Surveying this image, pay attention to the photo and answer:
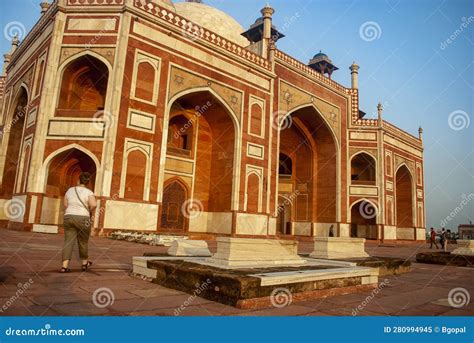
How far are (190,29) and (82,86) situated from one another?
4.75 metres

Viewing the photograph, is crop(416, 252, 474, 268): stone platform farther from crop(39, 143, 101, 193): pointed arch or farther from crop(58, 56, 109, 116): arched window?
crop(58, 56, 109, 116): arched window

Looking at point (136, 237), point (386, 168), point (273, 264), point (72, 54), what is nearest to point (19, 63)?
point (72, 54)

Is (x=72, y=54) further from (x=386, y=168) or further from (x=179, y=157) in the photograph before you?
Answer: (x=386, y=168)

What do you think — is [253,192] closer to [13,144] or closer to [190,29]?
[190,29]

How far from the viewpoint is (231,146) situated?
15.2 m

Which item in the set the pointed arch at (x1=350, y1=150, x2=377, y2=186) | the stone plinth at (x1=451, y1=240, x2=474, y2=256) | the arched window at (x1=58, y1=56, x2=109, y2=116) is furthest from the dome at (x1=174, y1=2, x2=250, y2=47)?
the stone plinth at (x1=451, y1=240, x2=474, y2=256)

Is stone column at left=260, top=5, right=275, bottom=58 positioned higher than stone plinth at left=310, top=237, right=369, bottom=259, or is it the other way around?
stone column at left=260, top=5, right=275, bottom=58

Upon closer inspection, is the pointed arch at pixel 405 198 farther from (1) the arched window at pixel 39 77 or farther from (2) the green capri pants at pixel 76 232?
(2) the green capri pants at pixel 76 232

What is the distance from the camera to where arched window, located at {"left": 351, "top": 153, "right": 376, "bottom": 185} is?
74.6 feet

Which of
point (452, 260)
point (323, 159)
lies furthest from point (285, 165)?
point (452, 260)

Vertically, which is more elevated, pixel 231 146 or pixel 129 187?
pixel 231 146

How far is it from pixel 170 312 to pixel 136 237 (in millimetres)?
7184

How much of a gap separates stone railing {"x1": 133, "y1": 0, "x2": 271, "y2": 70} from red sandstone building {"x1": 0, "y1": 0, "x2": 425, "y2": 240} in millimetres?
49

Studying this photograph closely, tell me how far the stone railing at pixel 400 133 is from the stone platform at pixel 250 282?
2185cm
